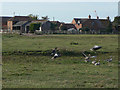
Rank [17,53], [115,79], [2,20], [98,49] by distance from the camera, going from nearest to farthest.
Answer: [115,79] → [17,53] → [98,49] → [2,20]

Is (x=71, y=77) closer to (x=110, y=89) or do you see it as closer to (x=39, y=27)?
(x=110, y=89)

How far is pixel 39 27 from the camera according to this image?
10294 centimetres

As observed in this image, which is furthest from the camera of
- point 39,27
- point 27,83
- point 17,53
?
point 39,27

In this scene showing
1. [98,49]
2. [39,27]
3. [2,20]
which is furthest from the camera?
[2,20]

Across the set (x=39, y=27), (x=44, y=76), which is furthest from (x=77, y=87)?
(x=39, y=27)

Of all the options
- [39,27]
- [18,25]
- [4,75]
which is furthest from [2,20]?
[4,75]

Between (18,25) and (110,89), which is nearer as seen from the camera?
(110,89)

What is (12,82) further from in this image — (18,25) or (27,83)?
(18,25)

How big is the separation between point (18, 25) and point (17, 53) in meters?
90.5

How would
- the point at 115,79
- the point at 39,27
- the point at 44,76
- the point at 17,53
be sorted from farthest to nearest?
the point at 39,27
the point at 17,53
the point at 44,76
the point at 115,79

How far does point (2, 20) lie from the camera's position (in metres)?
140

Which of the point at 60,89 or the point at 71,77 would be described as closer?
the point at 60,89

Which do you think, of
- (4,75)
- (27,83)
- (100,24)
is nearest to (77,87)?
(27,83)

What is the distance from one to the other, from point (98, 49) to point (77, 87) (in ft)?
66.3
